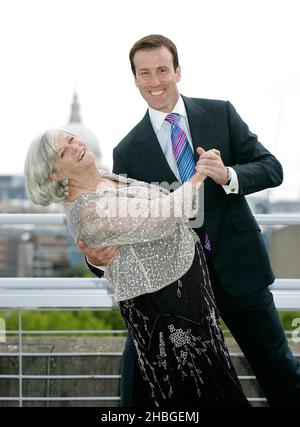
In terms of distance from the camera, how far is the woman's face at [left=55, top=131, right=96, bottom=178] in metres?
2.31

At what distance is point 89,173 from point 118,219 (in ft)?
0.61

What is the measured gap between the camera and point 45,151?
2316 mm

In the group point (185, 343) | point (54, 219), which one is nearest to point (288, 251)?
point (54, 219)

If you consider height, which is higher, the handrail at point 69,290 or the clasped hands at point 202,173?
the clasped hands at point 202,173

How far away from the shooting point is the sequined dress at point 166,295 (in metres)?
2.29

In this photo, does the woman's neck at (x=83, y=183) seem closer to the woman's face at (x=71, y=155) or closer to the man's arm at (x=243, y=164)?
the woman's face at (x=71, y=155)

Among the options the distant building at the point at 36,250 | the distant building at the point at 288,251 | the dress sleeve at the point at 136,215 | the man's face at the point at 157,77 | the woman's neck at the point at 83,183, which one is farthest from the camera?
the distant building at the point at 36,250

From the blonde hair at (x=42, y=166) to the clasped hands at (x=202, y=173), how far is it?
199mm

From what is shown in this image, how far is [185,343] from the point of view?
234 centimetres

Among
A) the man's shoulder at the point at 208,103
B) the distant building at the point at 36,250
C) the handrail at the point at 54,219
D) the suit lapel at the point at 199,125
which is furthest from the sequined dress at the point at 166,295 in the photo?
the distant building at the point at 36,250

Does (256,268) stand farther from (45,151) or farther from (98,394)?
(98,394)

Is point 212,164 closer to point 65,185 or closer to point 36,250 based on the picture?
point 65,185

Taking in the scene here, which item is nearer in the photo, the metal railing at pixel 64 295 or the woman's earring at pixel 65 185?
the woman's earring at pixel 65 185
